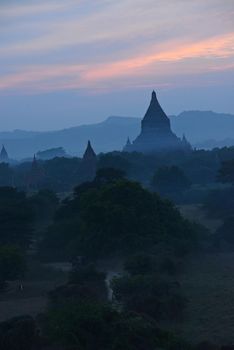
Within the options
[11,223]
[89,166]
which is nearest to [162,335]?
[11,223]

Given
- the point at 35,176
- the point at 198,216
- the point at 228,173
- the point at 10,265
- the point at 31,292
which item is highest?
the point at 35,176

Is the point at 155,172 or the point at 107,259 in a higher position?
the point at 155,172

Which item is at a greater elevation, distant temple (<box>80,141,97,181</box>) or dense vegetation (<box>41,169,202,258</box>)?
distant temple (<box>80,141,97,181</box>)

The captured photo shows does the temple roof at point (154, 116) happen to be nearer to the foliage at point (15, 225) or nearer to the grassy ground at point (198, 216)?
the grassy ground at point (198, 216)

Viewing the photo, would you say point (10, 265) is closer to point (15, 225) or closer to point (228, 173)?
point (15, 225)

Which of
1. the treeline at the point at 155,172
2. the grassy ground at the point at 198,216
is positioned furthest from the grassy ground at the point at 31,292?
the treeline at the point at 155,172

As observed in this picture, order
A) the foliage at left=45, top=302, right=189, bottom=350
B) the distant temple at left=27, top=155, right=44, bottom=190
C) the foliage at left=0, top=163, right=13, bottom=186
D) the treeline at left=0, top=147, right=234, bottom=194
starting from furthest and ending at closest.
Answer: the foliage at left=0, top=163, right=13, bottom=186, the distant temple at left=27, top=155, right=44, bottom=190, the treeline at left=0, top=147, right=234, bottom=194, the foliage at left=45, top=302, right=189, bottom=350

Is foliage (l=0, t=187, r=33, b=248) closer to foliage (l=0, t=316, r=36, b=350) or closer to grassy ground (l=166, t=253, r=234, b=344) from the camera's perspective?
grassy ground (l=166, t=253, r=234, b=344)

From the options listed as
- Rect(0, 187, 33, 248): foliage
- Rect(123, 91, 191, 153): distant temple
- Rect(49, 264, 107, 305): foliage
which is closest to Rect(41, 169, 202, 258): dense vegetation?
Rect(0, 187, 33, 248): foliage

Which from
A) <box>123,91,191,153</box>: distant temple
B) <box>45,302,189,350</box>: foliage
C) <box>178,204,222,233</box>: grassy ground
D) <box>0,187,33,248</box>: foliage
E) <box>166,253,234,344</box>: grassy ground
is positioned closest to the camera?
<box>45,302,189,350</box>: foliage

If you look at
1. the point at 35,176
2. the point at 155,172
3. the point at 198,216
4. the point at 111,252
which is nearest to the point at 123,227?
the point at 111,252

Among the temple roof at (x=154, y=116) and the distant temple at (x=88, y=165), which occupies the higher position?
the temple roof at (x=154, y=116)

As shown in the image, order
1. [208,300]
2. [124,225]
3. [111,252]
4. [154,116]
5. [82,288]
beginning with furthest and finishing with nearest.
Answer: [154,116]
[124,225]
[111,252]
[208,300]
[82,288]

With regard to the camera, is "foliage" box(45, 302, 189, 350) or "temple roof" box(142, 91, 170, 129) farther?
"temple roof" box(142, 91, 170, 129)
